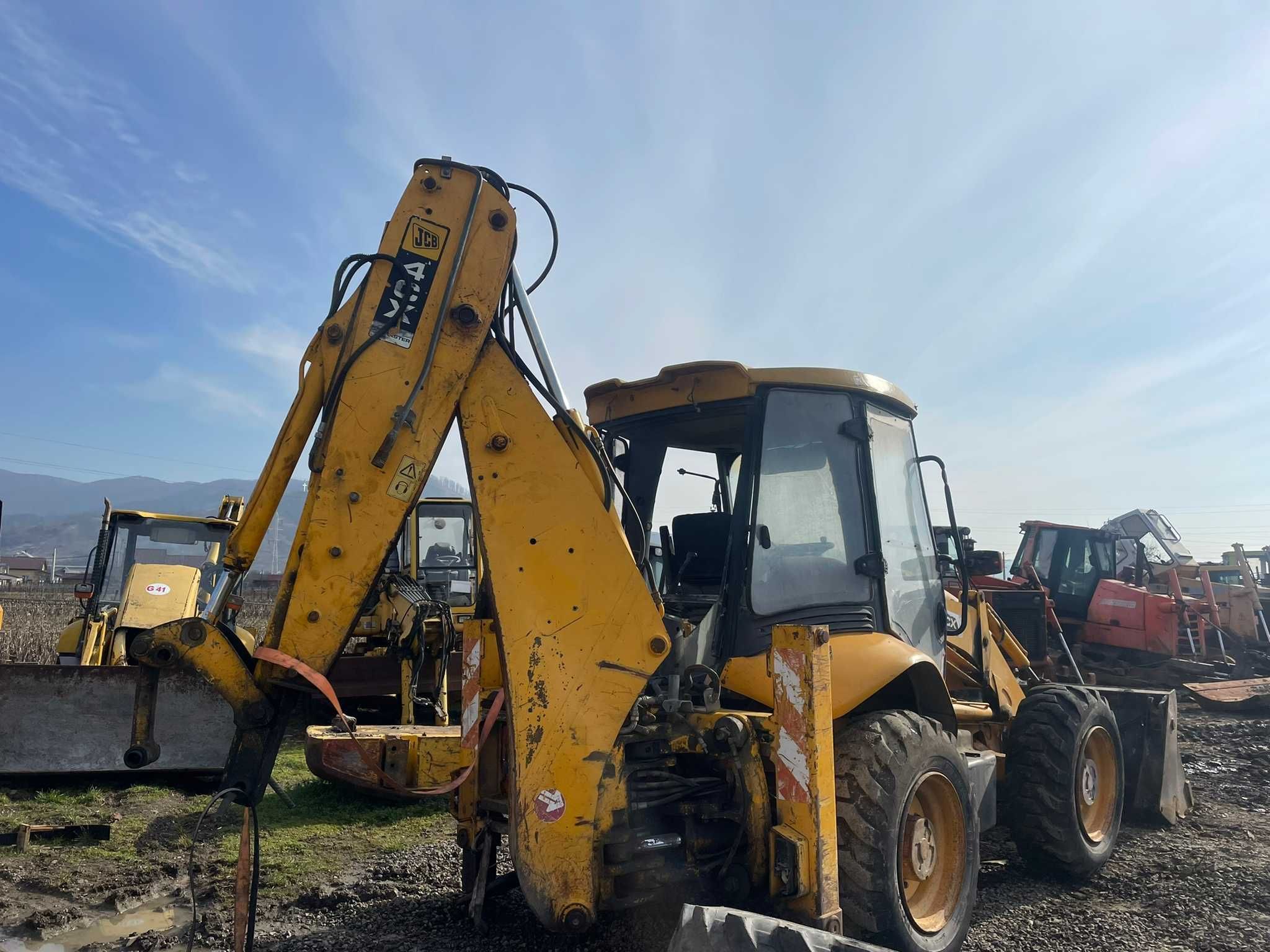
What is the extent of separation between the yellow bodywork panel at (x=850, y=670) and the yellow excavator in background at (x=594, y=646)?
1cm

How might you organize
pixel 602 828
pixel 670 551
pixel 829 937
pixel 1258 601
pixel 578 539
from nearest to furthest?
pixel 829 937 < pixel 602 828 < pixel 578 539 < pixel 670 551 < pixel 1258 601

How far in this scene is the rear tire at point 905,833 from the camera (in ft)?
10.8

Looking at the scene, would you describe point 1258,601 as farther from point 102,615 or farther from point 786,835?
point 102,615

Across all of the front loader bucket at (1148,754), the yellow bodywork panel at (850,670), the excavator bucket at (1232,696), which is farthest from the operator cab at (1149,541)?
the yellow bodywork panel at (850,670)

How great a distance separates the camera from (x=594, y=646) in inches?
126

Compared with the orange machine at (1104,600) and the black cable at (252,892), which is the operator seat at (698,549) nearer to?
the black cable at (252,892)

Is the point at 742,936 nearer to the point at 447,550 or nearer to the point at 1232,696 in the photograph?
the point at 447,550

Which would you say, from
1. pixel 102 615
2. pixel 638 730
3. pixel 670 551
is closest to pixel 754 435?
pixel 670 551

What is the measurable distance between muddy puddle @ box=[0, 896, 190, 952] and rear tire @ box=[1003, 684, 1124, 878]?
167 inches

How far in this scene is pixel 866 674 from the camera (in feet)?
11.9

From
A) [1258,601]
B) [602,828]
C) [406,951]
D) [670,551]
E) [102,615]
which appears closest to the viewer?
[602,828]

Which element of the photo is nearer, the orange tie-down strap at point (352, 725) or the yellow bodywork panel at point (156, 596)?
the orange tie-down strap at point (352, 725)

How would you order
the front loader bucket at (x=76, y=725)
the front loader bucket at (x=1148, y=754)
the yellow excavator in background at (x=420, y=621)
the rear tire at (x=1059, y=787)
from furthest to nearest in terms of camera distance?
1. the yellow excavator in background at (x=420, y=621)
2. the front loader bucket at (x=76, y=725)
3. the front loader bucket at (x=1148, y=754)
4. the rear tire at (x=1059, y=787)

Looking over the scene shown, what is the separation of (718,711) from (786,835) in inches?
19.5
